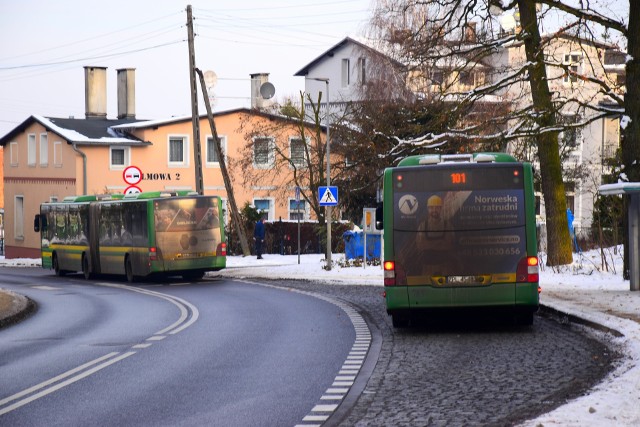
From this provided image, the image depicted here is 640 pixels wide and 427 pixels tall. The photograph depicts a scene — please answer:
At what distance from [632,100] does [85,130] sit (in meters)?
46.1

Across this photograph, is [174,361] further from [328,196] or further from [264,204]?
[264,204]

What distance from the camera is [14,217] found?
7194cm

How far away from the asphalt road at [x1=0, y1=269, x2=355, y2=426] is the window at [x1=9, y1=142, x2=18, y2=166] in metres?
47.9

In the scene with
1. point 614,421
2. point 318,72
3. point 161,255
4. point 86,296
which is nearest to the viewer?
point 614,421

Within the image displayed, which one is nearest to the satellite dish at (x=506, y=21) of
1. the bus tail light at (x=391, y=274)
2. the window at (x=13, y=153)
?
the bus tail light at (x=391, y=274)

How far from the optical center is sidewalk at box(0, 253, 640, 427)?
912 cm

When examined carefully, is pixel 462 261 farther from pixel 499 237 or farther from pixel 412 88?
A: pixel 412 88

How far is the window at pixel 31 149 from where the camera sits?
7025 centimetres

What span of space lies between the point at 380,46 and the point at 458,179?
3151cm

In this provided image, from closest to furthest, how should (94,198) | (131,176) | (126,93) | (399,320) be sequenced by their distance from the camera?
(399,320) → (131,176) → (94,198) → (126,93)

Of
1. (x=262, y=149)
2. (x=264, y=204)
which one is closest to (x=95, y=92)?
(x=264, y=204)

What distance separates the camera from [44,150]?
224 feet

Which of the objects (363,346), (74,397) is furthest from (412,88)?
(74,397)

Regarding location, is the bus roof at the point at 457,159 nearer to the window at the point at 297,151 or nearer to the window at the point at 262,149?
the window at the point at 297,151
